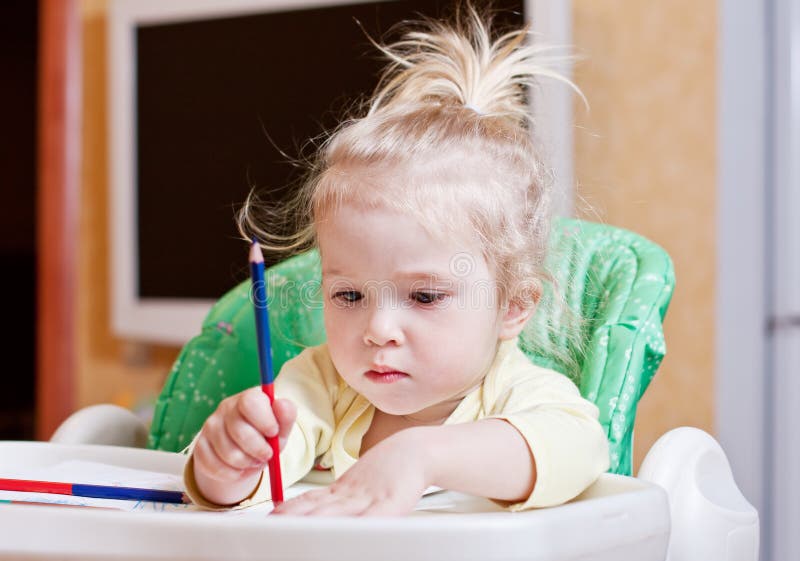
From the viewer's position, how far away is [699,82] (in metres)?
1.61

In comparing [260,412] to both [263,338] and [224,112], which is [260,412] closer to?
[263,338]

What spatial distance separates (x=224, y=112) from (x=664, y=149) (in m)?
0.91

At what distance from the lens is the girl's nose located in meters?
0.65

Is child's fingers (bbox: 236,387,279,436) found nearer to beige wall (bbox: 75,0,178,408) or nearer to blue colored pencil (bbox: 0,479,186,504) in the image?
blue colored pencil (bbox: 0,479,186,504)

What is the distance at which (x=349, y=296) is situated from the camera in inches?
26.9

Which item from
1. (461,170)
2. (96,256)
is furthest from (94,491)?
(96,256)

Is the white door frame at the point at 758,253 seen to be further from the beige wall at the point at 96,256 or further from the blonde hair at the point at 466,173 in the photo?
the beige wall at the point at 96,256

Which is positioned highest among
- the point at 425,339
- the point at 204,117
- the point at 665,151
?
the point at 204,117

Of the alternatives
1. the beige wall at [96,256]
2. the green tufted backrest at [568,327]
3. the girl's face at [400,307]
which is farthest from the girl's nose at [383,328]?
the beige wall at [96,256]

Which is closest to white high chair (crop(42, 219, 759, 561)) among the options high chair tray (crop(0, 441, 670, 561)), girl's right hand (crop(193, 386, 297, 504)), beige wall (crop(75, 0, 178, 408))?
high chair tray (crop(0, 441, 670, 561))

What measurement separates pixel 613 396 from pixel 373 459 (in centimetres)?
31

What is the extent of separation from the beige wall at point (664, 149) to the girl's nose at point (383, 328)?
38.4 inches

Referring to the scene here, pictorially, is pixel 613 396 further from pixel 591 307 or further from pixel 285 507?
pixel 285 507

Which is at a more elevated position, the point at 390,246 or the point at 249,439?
the point at 390,246
